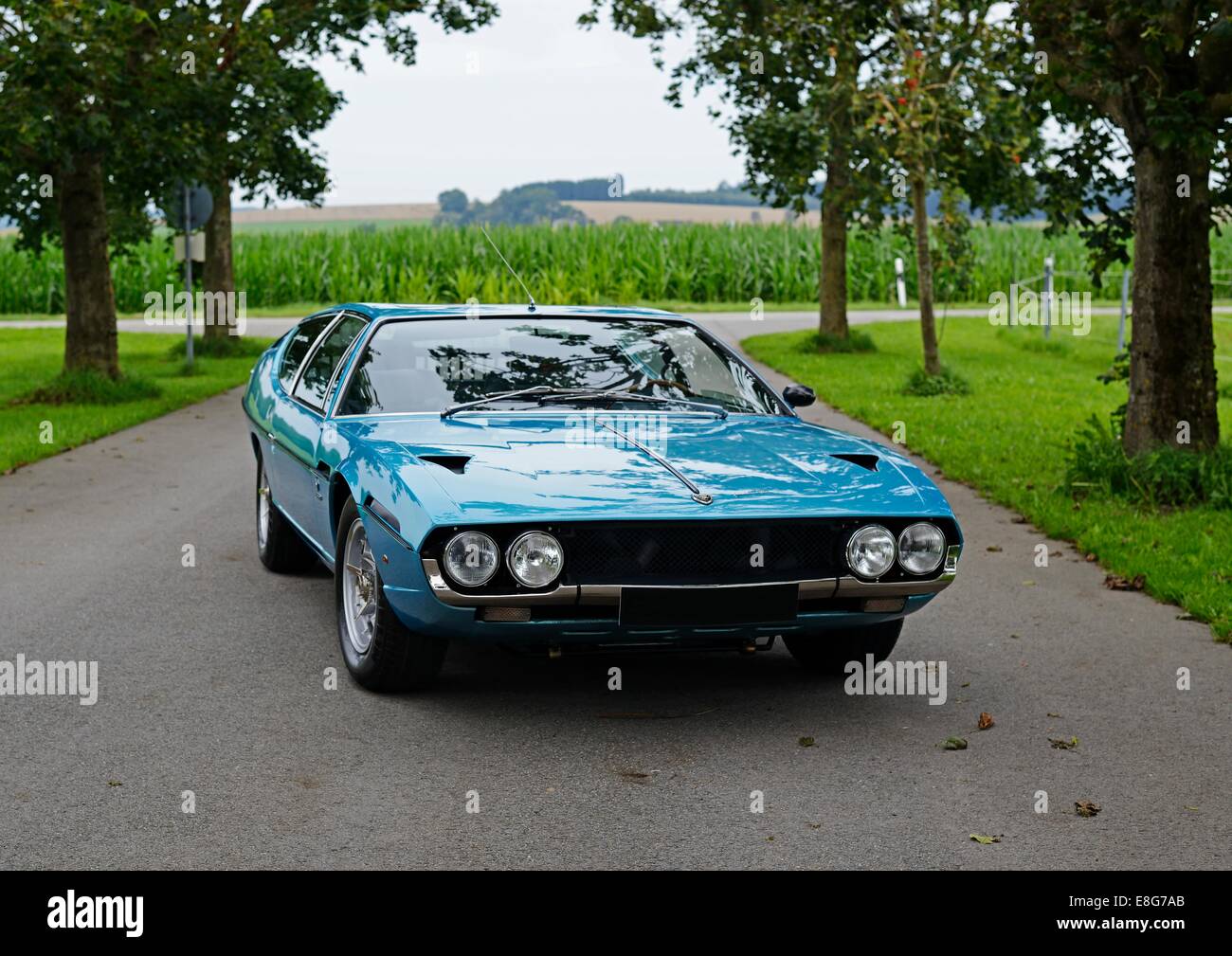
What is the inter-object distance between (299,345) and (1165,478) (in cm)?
574

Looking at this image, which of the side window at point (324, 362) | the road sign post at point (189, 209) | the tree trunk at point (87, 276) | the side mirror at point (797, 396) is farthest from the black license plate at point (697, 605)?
the road sign post at point (189, 209)

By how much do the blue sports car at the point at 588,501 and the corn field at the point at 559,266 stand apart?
3420 centimetres

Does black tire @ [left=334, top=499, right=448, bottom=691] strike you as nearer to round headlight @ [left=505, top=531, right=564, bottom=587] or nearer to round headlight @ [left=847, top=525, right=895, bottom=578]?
round headlight @ [left=505, top=531, right=564, bottom=587]

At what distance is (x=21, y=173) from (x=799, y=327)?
16.9 metres

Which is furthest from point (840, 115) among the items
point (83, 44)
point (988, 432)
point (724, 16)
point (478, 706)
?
point (478, 706)

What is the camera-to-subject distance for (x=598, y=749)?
5.43 metres

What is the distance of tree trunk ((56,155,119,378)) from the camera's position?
18.8m

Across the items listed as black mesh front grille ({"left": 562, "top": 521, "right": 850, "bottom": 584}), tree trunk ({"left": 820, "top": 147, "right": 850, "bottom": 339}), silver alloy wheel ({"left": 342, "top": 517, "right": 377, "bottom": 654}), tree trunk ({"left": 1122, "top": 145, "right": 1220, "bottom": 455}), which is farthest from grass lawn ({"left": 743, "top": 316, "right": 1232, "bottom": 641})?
silver alloy wheel ({"left": 342, "top": 517, "right": 377, "bottom": 654})

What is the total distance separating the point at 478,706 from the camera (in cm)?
595

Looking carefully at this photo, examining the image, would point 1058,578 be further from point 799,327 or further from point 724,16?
point 799,327

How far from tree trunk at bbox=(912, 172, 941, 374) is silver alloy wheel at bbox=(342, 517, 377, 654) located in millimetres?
14595

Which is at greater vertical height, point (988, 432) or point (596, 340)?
point (596, 340)
